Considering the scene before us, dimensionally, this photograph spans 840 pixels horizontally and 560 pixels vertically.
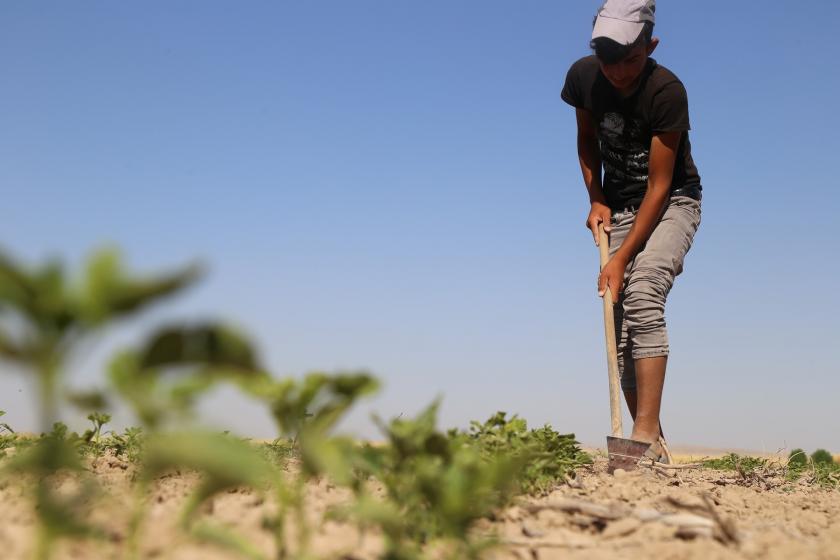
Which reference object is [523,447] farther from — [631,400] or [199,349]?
[631,400]

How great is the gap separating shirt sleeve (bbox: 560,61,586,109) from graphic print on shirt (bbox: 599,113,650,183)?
281mm

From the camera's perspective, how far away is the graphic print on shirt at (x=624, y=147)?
5465mm

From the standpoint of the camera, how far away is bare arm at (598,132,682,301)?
515 centimetres

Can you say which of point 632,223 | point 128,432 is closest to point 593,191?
point 632,223

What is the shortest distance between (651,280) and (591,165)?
123cm

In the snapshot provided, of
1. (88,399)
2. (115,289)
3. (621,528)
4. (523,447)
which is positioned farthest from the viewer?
(523,447)

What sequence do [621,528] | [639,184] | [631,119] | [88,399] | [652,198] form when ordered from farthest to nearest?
[639,184] → [631,119] → [652,198] → [621,528] → [88,399]

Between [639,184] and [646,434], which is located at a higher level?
[639,184]

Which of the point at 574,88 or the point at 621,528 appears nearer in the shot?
the point at 621,528

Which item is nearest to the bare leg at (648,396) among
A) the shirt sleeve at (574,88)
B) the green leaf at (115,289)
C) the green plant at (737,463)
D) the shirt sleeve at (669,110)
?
the green plant at (737,463)

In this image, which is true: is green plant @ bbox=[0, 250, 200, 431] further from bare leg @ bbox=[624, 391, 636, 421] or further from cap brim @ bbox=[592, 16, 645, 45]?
bare leg @ bbox=[624, 391, 636, 421]

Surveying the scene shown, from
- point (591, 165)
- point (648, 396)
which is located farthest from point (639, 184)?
point (648, 396)

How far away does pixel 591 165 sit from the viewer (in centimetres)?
600

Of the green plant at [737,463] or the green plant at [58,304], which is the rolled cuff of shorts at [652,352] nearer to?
the green plant at [737,463]
